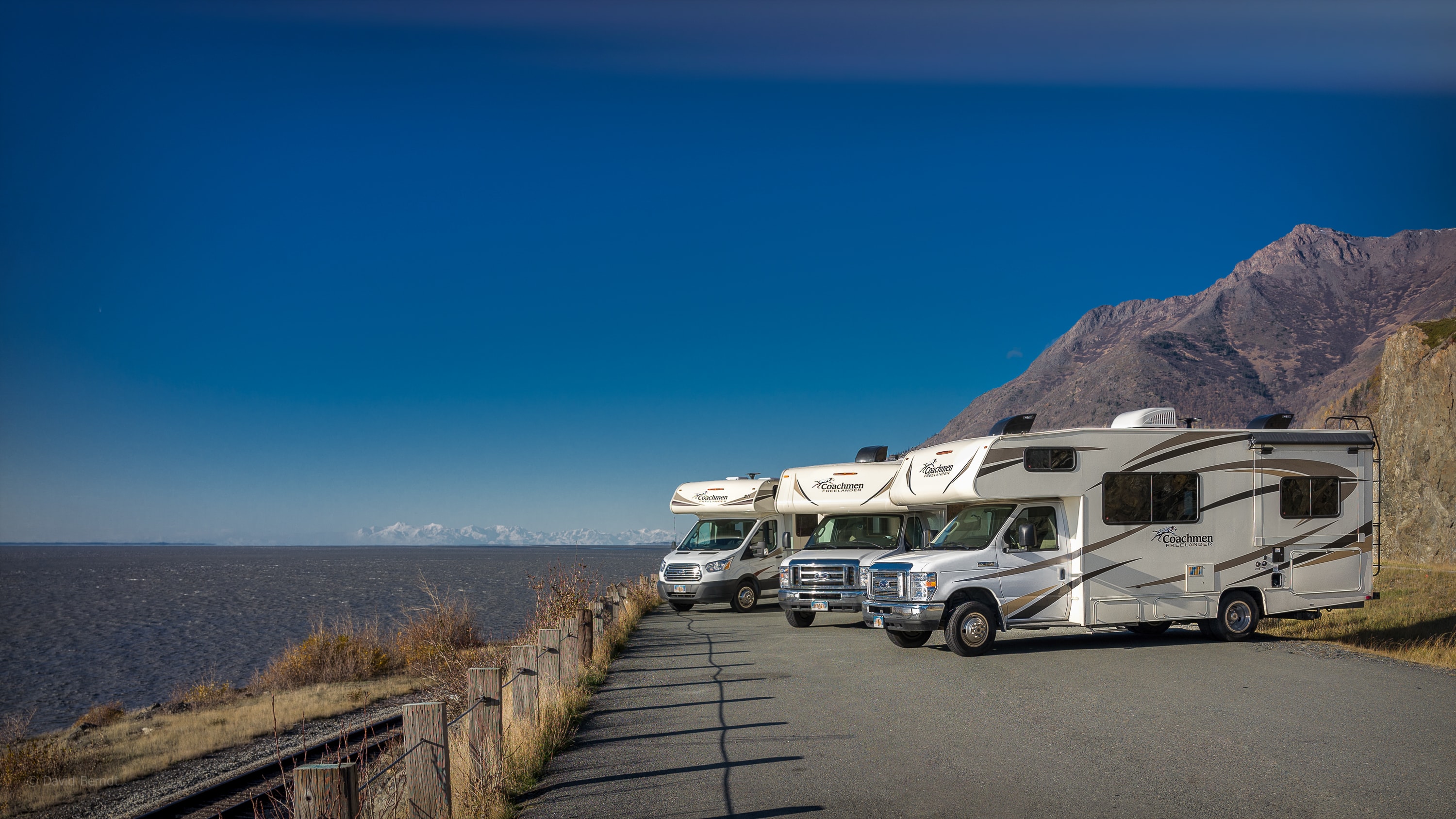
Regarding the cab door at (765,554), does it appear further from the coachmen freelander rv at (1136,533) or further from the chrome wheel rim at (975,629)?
the chrome wheel rim at (975,629)

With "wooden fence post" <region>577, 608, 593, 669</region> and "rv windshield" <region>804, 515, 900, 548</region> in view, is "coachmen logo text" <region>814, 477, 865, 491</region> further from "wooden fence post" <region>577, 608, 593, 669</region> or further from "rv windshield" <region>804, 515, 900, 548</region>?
"wooden fence post" <region>577, 608, 593, 669</region>

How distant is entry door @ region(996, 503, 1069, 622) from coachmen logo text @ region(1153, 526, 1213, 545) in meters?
1.44

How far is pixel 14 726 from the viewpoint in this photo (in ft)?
60.0

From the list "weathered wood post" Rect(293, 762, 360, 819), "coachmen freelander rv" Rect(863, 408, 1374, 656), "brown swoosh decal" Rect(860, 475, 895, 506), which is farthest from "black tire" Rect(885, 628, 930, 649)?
"weathered wood post" Rect(293, 762, 360, 819)

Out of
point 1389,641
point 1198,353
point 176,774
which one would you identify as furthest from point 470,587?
point 1198,353

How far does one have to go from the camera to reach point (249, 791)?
39.1ft

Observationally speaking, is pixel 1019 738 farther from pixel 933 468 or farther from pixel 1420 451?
pixel 1420 451

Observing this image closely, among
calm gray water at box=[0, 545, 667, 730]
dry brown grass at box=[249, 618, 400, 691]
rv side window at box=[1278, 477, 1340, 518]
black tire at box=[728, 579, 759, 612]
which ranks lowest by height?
calm gray water at box=[0, 545, 667, 730]

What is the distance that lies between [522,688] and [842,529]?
1196 cm

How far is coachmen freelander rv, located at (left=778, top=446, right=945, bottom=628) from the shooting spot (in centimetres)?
1848

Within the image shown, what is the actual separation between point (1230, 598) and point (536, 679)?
1116 cm

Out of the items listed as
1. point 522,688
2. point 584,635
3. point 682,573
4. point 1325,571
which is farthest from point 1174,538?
point 682,573

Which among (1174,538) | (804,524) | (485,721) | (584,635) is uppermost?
(1174,538)

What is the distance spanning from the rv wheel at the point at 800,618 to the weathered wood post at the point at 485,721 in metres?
12.3
